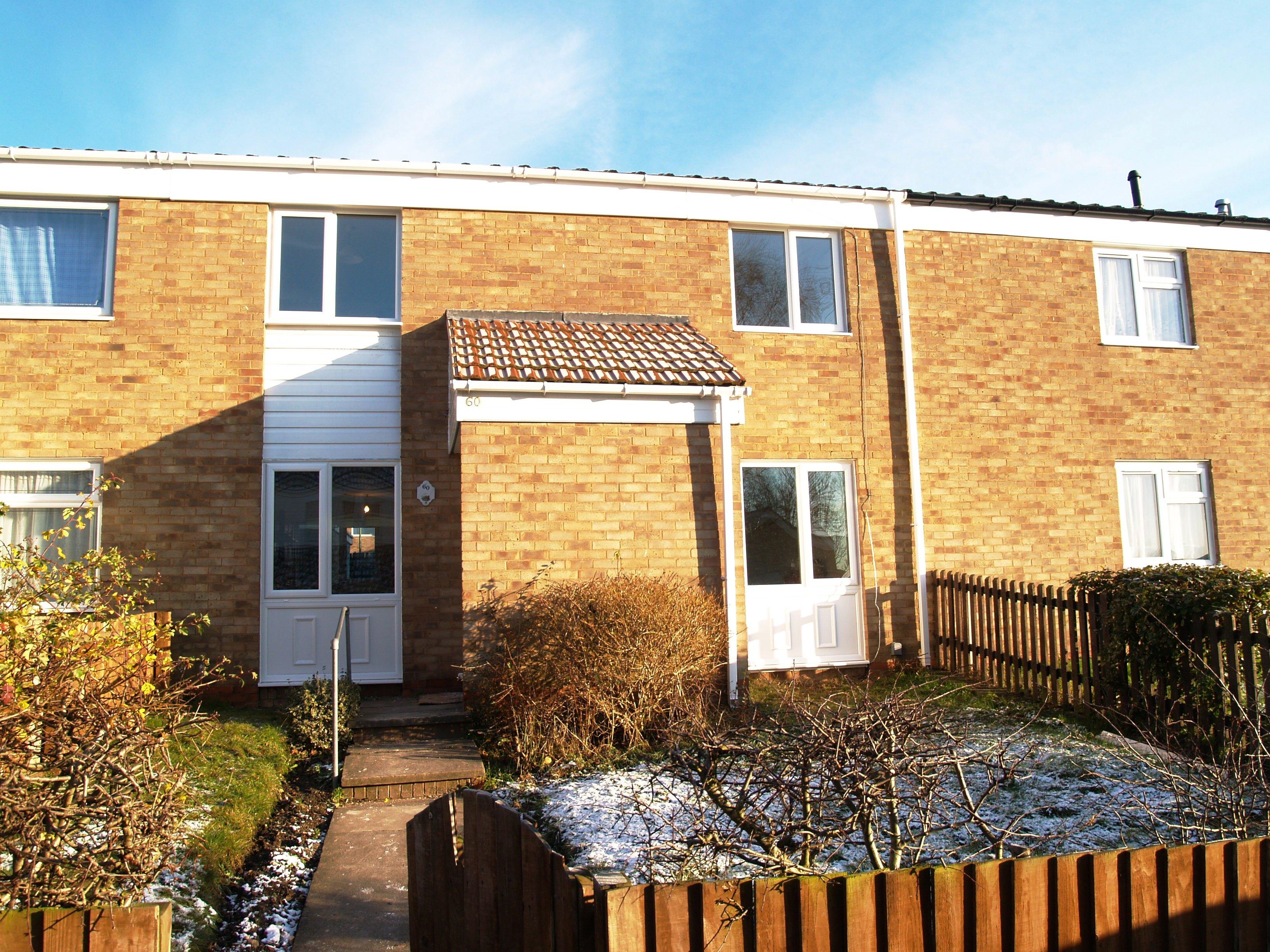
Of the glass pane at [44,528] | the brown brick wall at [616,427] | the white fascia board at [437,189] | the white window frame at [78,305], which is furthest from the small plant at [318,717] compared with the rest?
the white fascia board at [437,189]

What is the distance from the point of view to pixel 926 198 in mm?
11336

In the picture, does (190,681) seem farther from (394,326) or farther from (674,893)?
(394,326)

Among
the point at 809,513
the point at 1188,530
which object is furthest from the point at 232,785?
the point at 1188,530

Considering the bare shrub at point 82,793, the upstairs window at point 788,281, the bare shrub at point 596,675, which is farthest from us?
the upstairs window at point 788,281

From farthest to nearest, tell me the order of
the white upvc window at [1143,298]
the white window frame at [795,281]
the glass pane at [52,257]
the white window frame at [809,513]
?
the white upvc window at [1143,298] < the white window frame at [795,281] < the white window frame at [809,513] < the glass pane at [52,257]

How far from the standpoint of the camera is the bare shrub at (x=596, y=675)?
6680mm

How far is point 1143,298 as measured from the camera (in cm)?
1219

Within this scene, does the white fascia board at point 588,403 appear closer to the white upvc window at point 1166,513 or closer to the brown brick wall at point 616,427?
the brown brick wall at point 616,427

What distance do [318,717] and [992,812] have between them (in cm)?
534

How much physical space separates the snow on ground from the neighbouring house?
2767 millimetres

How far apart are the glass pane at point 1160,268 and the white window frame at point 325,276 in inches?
395

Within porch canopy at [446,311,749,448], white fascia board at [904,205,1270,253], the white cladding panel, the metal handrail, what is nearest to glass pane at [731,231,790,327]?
porch canopy at [446,311,749,448]

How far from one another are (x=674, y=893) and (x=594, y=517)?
5929 millimetres

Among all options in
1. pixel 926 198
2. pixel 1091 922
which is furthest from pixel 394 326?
pixel 1091 922
